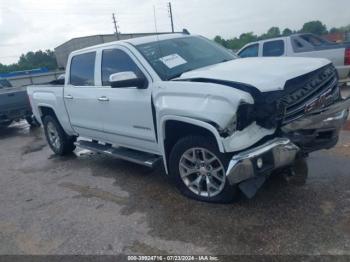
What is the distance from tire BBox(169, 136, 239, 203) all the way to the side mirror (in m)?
0.89

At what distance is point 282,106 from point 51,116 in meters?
5.07

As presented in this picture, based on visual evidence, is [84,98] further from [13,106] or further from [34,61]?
[34,61]

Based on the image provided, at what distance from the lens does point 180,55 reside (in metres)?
4.65

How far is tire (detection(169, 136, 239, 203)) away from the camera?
12.4ft

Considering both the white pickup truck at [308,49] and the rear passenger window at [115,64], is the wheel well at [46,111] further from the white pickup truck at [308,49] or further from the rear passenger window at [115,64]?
the white pickup truck at [308,49]

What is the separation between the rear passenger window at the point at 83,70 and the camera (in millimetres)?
5457

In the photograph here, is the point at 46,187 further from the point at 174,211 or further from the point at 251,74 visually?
the point at 251,74

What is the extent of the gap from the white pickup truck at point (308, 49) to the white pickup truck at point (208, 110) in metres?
6.02

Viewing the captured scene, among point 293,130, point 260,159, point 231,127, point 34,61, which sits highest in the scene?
point 231,127

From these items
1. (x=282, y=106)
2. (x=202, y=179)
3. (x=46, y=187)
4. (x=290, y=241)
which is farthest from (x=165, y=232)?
(x=46, y=187)

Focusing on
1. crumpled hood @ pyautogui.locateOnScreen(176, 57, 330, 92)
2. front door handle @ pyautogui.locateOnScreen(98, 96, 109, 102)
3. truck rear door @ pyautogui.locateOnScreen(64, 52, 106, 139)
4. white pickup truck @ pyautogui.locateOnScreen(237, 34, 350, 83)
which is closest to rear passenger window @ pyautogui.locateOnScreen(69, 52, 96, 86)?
truck rear door @ pyautogui.locateOnScreen(64, 52, 106, 139)

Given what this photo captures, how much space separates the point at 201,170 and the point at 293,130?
1091mm

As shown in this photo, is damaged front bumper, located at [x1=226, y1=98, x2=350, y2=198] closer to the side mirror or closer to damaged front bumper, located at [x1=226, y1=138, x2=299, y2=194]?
damaged front bumper, located at [x1=226, y1=138, x2=299, y2=194]

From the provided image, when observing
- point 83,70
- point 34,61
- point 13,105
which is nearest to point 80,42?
point 34,61
